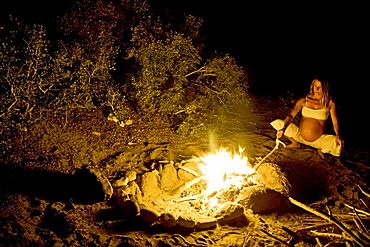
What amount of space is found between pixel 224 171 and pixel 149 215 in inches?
52.4

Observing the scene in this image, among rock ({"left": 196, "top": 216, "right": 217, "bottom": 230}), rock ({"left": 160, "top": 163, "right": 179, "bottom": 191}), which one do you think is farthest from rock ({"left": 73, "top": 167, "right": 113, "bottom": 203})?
rock ({"left": 196, "top": 216, "right": 217, "bottom": 230})

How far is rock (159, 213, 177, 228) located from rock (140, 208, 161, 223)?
8cm

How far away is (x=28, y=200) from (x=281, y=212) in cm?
324

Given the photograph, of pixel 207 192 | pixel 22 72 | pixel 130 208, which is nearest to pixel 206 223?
pixel 207 192

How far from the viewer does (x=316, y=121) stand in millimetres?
5195

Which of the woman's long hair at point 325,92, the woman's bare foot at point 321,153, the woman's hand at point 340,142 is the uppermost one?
the woman's long hair at point 325,92

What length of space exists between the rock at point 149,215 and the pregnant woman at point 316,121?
231cm

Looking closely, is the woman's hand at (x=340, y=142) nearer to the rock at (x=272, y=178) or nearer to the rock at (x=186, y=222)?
the rock at (x=272, y=178)

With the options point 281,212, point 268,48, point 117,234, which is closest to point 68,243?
point 117,234

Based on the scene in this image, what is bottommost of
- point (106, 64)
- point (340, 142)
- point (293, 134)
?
point (340, 142)

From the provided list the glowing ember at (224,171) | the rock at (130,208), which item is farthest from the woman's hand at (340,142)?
the rock at (130,208)

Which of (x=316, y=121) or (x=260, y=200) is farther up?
(x=316, y=121)

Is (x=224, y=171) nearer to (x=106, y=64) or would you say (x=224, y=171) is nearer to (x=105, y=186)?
(x=105, y=186)

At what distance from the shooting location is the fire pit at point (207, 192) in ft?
12.3
